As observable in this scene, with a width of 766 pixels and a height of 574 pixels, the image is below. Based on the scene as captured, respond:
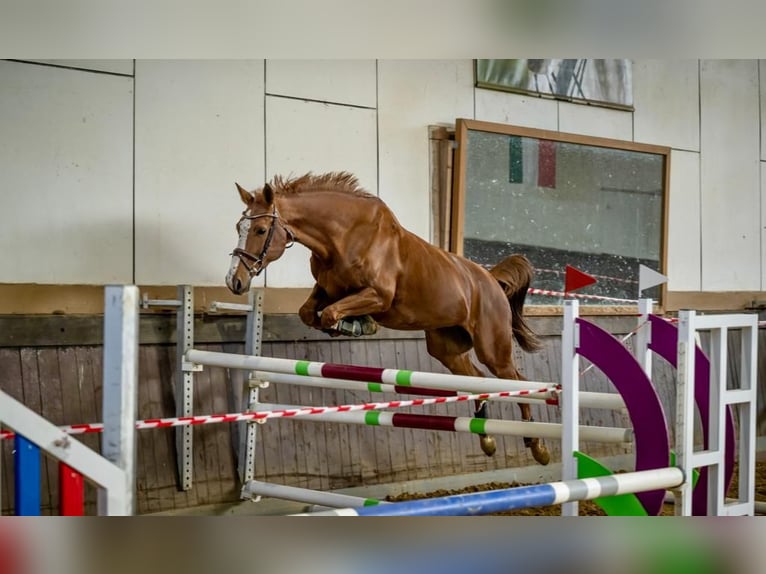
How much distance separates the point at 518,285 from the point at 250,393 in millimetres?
1307

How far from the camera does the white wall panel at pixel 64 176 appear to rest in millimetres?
3043

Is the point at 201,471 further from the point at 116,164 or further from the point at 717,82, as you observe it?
the point at 717,82

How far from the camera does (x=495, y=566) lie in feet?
4.34

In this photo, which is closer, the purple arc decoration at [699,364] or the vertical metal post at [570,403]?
A: the vertical metal post at [570,403]

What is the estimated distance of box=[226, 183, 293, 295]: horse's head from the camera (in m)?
2.75

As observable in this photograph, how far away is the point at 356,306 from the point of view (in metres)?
2.88

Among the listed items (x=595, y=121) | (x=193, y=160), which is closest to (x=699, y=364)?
(x=193, y=160)

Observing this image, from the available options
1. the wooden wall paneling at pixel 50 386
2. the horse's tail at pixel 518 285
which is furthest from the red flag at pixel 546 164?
the wooden wall paneling at pixel 50 386

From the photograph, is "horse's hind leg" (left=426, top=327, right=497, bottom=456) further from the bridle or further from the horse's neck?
the bridle

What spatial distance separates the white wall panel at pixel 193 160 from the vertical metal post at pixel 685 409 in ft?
6.96

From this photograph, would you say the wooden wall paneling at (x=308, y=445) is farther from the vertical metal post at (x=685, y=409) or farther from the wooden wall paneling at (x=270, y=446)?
the vertical metal post at (x=685, y=409)
